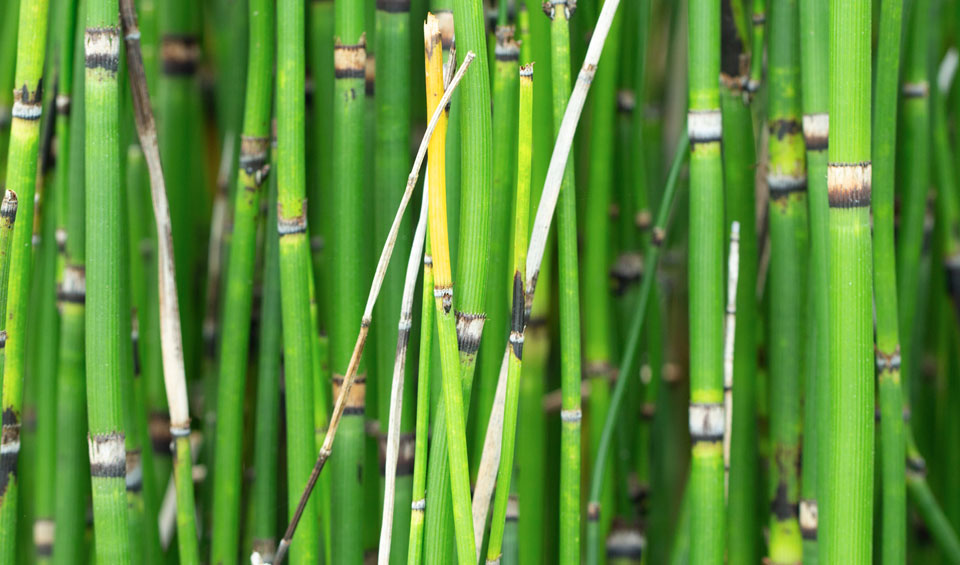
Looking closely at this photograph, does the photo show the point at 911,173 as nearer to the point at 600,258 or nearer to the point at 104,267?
the point at 600,258

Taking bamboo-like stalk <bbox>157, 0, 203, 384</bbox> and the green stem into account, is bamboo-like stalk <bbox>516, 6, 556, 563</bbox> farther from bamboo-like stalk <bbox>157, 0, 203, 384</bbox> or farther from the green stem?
bamboo-like stalk <bbox>157, 0, 203, 384</bbox>

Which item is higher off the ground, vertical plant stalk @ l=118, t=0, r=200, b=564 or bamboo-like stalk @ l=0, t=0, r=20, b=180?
bamboo-like stalk @ l=0, t=0, r=20, b=180

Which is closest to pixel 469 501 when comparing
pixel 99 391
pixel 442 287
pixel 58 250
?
pixel 442 287

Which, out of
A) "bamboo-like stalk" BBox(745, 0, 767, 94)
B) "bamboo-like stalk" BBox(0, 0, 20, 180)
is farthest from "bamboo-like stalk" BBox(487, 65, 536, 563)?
"bamboo-like stalk" BBox(0, 0, 20, 180)

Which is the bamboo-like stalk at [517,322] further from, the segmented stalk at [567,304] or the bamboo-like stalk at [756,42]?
the bamboo-like stalk at [756,42]

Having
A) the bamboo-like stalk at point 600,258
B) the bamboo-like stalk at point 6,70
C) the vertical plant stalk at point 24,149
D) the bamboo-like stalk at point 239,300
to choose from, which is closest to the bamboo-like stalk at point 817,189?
the bamboo-like stalk at point 600,258

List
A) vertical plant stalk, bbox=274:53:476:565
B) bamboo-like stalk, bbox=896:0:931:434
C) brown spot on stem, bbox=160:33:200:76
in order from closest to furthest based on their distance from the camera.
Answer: vertical plant stalk, bbox=274:53:476:565 → bamboo-like stalk, bbox=896:0:931:434 → brown spot on stem, bbox=160:33:200:76
